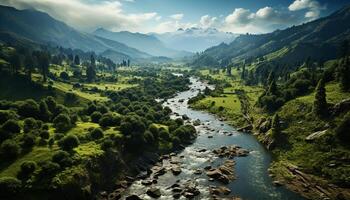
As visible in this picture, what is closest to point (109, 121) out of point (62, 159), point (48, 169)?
point (62, 159)

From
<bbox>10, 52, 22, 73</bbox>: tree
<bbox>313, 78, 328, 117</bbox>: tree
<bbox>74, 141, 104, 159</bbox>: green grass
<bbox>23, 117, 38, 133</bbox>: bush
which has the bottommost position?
<bbox>74, 141, 104, 159</bbox>: green grass

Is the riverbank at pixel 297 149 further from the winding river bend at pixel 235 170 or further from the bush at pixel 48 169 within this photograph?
the bush at pixel 48 169

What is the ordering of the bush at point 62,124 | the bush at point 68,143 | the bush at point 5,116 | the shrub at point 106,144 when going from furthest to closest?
the bush at point 62,124 < the bush at point 5,116 < the shrub at point 106,144 < the bush at point 68,143

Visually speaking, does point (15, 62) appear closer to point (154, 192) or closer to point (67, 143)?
point (67, 143)

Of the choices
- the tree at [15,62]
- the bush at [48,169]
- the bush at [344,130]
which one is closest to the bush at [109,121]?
the bush at [48,169]

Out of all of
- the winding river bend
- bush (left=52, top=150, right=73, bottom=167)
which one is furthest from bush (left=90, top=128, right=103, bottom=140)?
the winding river bend

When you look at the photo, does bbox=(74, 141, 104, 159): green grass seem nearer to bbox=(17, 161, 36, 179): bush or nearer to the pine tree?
bbox=(17, 161, 36, 179): bush

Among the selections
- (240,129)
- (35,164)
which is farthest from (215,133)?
(35,164)
